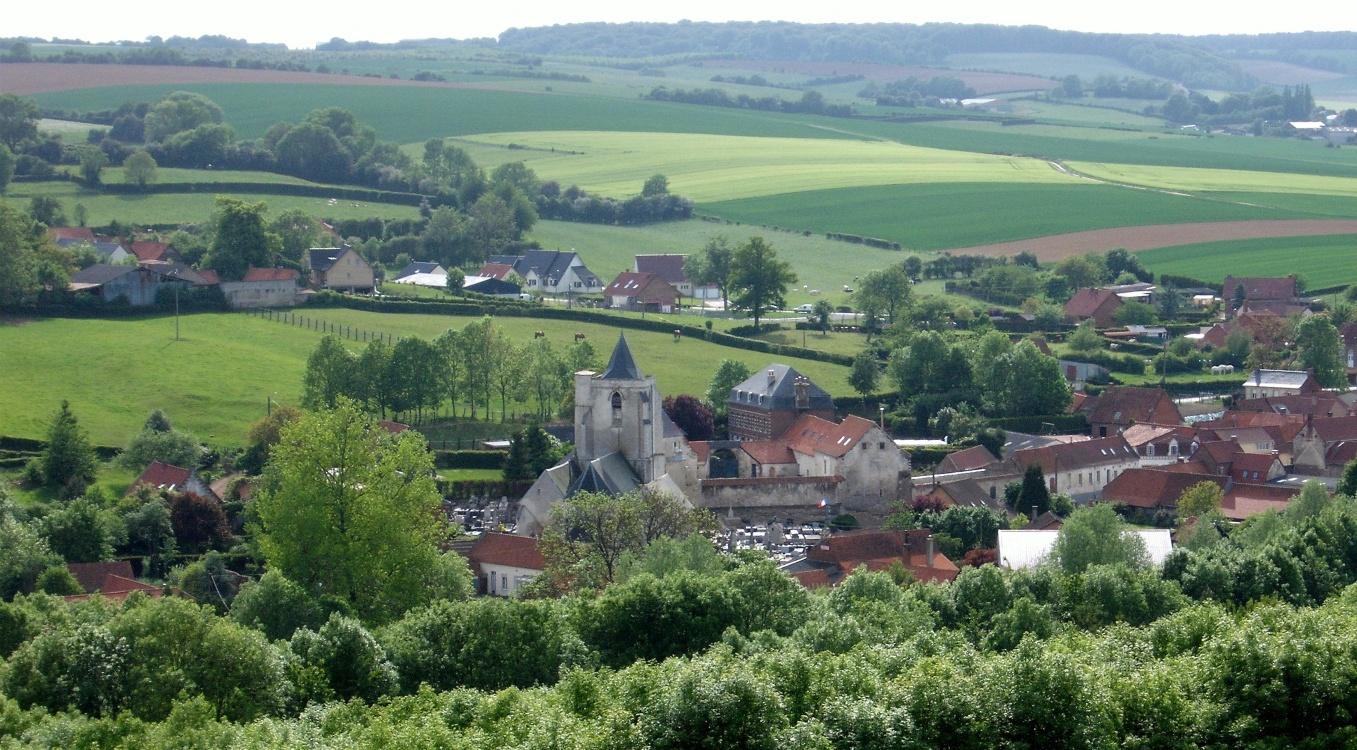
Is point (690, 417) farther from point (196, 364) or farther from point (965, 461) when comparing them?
point (196, 364)

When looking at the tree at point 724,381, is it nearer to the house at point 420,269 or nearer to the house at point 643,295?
the house at point 643,295

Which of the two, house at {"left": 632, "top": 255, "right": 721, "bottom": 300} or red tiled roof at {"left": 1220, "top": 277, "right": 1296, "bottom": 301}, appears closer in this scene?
red tiled roof at {"left": 1220, "top": 277, "right": 1296, "bottom": 301}

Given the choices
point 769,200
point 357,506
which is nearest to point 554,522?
point 357,506

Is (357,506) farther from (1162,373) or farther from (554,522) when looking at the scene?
(1162,373)

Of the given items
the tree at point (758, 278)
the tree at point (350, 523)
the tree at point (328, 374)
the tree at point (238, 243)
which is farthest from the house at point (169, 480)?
the tree at point (758, 278)

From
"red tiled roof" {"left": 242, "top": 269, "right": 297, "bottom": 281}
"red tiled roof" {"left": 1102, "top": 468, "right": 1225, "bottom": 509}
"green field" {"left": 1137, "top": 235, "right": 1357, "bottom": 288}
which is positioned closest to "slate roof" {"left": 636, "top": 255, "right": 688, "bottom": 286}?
"red tiled roof" {"left": 242, "top": 269, "right": 297, "bottom": 281}

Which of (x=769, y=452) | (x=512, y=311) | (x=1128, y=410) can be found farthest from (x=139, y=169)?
(x=1128, y=410)

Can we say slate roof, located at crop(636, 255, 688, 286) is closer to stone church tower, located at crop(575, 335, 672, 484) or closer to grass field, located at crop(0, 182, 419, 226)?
grass field, located at crop(0, 182, 419, 226)
